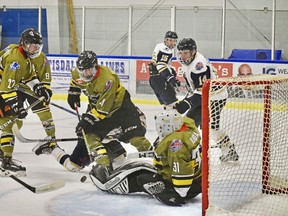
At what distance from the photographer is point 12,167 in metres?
4.59

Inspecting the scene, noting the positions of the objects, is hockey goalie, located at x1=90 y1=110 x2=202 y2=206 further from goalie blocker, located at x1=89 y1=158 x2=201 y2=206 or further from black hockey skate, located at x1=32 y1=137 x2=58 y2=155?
black hockey skate, located at x1=32 y1=137 x2=58 y2=155

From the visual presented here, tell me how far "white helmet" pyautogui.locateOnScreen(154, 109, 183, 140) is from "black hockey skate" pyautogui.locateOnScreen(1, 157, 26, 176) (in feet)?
4.30

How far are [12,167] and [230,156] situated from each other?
1.50m

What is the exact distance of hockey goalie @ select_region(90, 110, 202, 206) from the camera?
3.60 m

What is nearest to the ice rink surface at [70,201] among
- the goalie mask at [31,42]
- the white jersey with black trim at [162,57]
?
the goalie mask at [31,42]

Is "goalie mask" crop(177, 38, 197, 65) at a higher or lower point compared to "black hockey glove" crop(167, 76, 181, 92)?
higher

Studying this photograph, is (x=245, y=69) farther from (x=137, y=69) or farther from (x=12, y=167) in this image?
(x=12, y=167)

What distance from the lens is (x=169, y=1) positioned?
33.6ft

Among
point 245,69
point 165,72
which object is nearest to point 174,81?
point 165,72

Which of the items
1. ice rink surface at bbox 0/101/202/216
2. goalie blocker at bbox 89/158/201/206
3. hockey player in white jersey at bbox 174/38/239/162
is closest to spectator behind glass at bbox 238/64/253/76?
hockey player in white jersey at bbox 174/38/239/162

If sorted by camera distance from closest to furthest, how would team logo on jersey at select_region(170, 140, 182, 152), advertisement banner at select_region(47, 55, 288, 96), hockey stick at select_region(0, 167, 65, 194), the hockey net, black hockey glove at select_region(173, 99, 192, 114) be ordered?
the hockey net → team logo on jersey at select_region(170, 140, 182, 152) → hockey stick at select_region(0, 167, 65, 194) → black hockey glove at select_region(173, 99, 192, 114) → advertisement banner at select_region(47, 55, 288, 96)

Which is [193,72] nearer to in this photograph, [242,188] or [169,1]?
[242,188]

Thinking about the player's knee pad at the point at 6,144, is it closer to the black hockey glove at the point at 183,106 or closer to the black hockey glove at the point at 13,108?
the black hockey glove at the point at 13,108

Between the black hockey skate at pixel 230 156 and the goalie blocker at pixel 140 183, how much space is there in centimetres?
30
